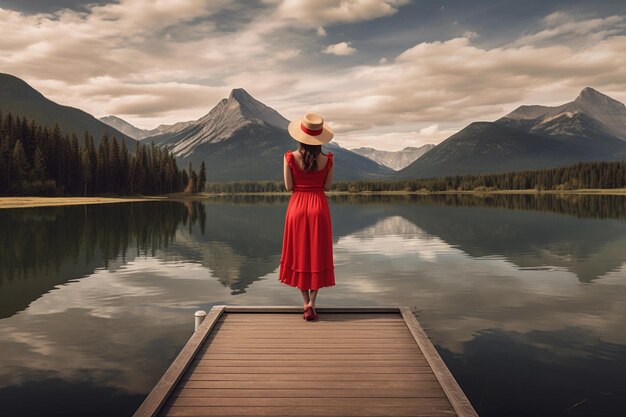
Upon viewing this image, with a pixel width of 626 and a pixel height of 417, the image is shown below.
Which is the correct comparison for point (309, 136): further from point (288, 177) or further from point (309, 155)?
point (288, 177)

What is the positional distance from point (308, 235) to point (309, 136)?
1999 millimetres

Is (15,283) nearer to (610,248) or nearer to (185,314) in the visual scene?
(185,314)

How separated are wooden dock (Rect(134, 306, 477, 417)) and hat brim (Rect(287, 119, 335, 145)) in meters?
3.78

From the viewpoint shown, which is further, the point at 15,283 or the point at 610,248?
the point at 610,248

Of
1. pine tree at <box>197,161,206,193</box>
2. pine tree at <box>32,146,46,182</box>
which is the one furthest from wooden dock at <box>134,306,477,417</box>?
pine tree at <box>197,161,206,193</box>

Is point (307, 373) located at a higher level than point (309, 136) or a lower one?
lower

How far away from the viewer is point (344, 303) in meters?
17.0

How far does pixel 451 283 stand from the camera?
2031 cm

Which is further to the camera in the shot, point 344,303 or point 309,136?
point 344,303

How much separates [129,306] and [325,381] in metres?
11.2

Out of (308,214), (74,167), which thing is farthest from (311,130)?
(74,167)

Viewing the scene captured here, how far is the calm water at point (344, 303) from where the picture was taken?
30.9ft

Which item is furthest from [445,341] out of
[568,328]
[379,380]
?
[379,380]

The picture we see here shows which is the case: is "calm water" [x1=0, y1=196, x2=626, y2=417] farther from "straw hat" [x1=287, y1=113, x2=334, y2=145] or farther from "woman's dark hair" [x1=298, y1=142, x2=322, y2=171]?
"straw hat" [x1=287, y1=113, x2=334, y2=145]
